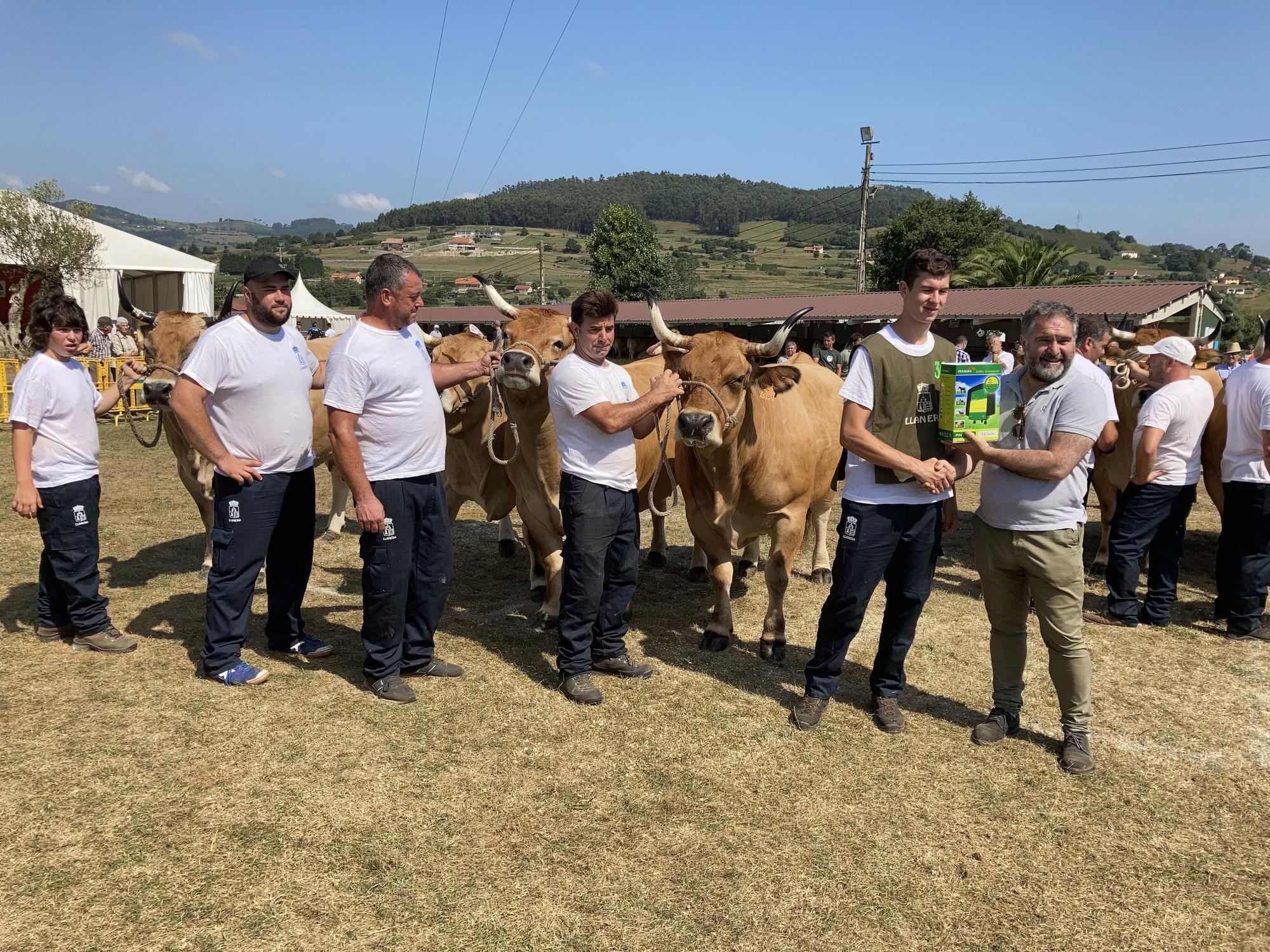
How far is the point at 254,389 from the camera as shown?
15.6 feet

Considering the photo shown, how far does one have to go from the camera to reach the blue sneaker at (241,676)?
5.01 meters

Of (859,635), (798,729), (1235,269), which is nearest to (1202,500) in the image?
(859,635)

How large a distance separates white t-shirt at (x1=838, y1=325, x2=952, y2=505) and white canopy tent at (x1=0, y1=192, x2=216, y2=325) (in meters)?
30.9

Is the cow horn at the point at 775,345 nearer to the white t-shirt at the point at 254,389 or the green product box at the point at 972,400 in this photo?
the green product box at the point at 972,400

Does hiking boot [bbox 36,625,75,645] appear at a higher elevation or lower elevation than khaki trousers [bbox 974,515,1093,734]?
lower

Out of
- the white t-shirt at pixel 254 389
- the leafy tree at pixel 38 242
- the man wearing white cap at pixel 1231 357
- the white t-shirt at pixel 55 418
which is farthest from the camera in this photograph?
the leafy tree at pixel 38 242

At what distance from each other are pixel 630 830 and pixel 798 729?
1355mm

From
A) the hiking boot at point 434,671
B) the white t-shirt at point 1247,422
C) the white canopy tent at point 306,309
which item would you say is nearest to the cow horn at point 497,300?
the hiking boot at point 434,671

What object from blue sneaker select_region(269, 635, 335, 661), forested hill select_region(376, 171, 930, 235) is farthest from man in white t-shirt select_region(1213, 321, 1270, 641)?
forested hill select_region(376, 171, 930, 235)

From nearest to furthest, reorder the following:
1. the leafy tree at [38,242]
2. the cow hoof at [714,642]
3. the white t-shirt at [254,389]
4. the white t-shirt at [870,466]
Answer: the white t-shirt at [870,466] → the white t-shirt at [254,389] → the cow hoof at [714,642] → the leafy tree at [38,242]

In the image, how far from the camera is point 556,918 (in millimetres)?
3215

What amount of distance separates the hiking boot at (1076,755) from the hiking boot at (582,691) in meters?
2.47

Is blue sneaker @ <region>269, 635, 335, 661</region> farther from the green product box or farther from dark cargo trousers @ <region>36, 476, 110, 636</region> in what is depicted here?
the green product box

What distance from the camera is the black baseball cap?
186 inches
